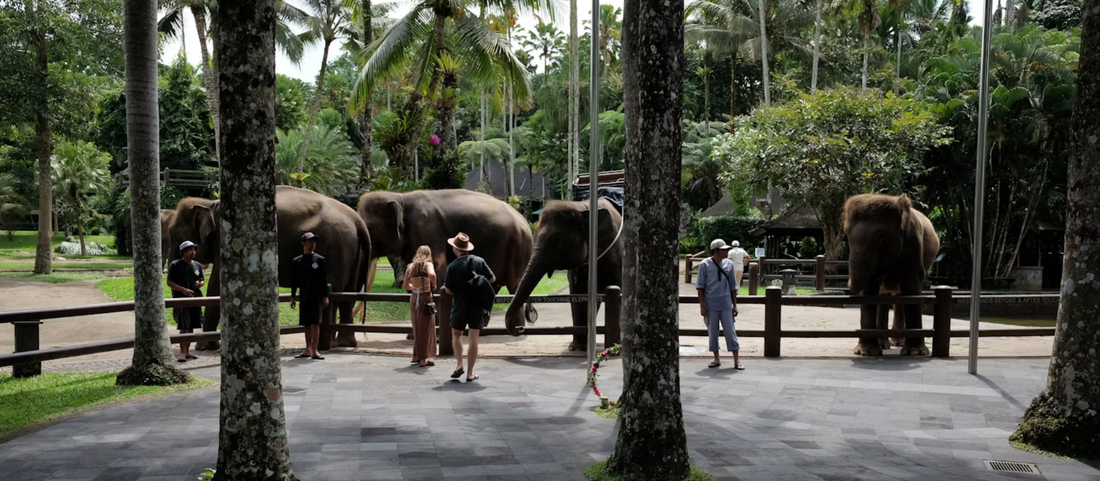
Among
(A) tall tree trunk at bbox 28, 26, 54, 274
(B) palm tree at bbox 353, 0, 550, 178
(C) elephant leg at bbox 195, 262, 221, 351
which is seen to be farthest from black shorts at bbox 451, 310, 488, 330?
(A) tall tree trunk at bbox 28, 26, 54, 274

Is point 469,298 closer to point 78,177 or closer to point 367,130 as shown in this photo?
point 367,130

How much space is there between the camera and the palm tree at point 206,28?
2325 cm

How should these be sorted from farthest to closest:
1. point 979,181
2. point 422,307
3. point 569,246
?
1. point 569,246
2. point 422,307
3. point 979,181

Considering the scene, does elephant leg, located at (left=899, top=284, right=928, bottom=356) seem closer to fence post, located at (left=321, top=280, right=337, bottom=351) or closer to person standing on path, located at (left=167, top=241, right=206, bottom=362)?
fence post, located at (left=321, top=280, right=337, bottom=351)

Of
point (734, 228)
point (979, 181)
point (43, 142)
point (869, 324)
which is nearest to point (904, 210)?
point (869, 324)

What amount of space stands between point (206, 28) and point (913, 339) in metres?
22.2

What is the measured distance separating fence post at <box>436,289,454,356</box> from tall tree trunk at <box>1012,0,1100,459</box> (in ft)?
22.7

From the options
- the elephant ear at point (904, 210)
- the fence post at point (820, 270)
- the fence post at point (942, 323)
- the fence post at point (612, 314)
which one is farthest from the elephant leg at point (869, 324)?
the fence post at point (820, 270)

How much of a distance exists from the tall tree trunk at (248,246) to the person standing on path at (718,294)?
663 centimetres

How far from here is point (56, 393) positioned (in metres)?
8.58

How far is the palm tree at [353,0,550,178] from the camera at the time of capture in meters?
19.5

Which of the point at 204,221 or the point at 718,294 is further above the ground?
the point at 204,221

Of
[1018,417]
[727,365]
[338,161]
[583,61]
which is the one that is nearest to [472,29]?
[727,365]

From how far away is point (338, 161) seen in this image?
1966 inches
